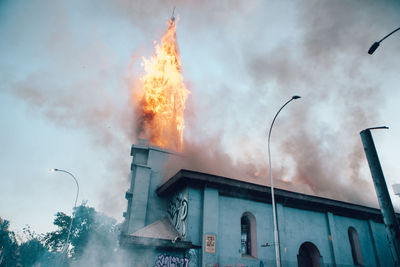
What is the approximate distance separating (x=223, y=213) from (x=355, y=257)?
13482 mm

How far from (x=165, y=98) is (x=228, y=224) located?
16.0 metres

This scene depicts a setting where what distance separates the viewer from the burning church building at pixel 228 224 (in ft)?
50.4

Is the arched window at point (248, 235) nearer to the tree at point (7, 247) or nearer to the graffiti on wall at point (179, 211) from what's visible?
the graffiti on wall at point (179, 211)

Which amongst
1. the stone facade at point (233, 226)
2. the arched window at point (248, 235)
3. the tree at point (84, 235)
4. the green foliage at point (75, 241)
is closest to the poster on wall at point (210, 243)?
the stone facade at point (233, 226)

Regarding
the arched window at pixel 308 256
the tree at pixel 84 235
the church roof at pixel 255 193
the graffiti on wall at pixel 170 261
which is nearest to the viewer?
the graffiti on wall at pixel 170 261

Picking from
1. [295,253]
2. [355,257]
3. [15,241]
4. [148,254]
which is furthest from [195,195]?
[15,241]

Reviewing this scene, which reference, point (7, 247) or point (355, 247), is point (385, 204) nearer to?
point (355, 247)

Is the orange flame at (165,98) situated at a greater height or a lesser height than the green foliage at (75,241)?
greater

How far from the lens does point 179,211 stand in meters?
17.6

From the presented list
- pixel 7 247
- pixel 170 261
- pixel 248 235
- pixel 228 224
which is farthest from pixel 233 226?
pixel 7 247

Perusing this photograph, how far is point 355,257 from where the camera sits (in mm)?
21031

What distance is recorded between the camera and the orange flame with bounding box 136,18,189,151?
26.3 metres

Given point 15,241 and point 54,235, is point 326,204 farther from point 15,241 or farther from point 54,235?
point 15,241

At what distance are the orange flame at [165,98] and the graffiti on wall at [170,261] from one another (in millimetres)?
12140
